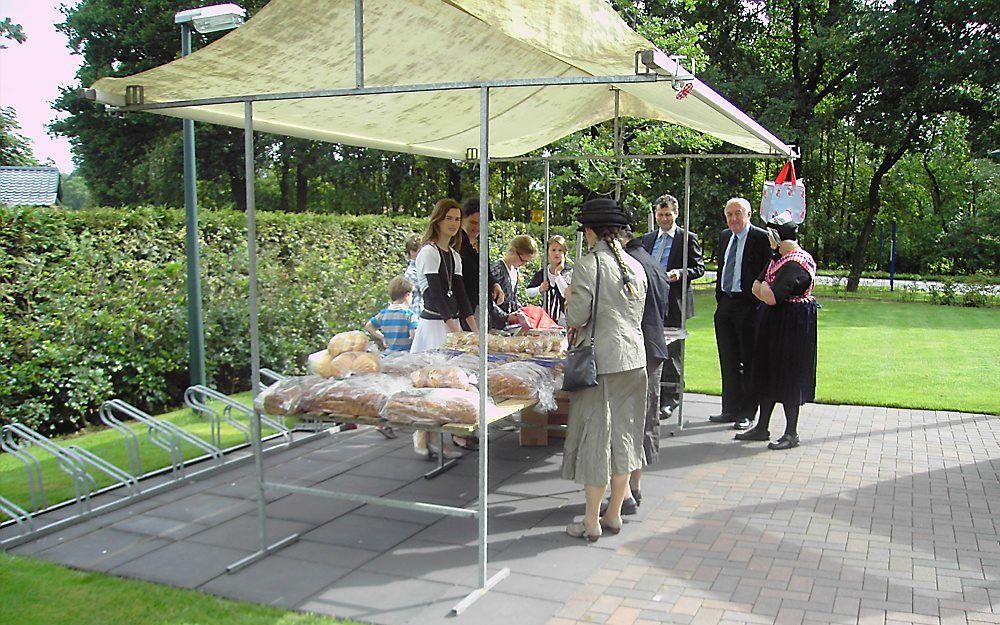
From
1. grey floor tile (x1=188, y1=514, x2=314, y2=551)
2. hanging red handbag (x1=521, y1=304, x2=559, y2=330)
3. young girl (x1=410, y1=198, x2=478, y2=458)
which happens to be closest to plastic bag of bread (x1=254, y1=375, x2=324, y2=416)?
grey floor tile (x1=188, y1=514, x2=314, y2=551)

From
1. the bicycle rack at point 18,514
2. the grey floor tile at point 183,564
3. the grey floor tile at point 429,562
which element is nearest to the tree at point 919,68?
the grey floor tile at point 429,562

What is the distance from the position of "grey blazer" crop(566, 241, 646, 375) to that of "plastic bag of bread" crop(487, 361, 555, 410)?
0.37 meters

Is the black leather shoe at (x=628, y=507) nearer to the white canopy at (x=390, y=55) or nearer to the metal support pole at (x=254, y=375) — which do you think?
the metal support pole at (x=254, y=375)

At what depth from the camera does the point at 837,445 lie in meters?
7.07

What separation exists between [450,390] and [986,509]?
379 cm

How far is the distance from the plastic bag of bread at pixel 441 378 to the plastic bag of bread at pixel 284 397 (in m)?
0.56

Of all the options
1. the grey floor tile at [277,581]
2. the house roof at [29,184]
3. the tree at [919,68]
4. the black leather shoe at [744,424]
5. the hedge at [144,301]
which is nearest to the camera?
the grey floor tile at [277,581]

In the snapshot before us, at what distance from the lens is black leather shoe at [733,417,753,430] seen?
7523 mm

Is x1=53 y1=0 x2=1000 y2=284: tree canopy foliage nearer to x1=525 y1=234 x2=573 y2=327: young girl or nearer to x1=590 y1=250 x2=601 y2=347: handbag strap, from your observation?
x1=525 y1=234 x2=573 y2=327: young girl

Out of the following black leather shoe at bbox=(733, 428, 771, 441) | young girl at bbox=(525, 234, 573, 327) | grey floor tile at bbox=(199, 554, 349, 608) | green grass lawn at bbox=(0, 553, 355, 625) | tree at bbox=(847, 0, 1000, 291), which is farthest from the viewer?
tree at bbox=(847, 0, 1000, 291)

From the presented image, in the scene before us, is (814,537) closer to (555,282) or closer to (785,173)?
(785,173)

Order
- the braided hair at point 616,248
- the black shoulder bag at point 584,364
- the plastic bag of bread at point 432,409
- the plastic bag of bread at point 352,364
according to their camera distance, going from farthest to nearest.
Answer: the plastic bag of bread at point 352,364
the braided hair at point 616,248
the black shoulder bag at point 584,364
the plastic bag of bread at point 432,409

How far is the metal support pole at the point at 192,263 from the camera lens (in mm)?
7859

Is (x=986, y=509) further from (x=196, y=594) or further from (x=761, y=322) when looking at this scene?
(x=196, y=594)
